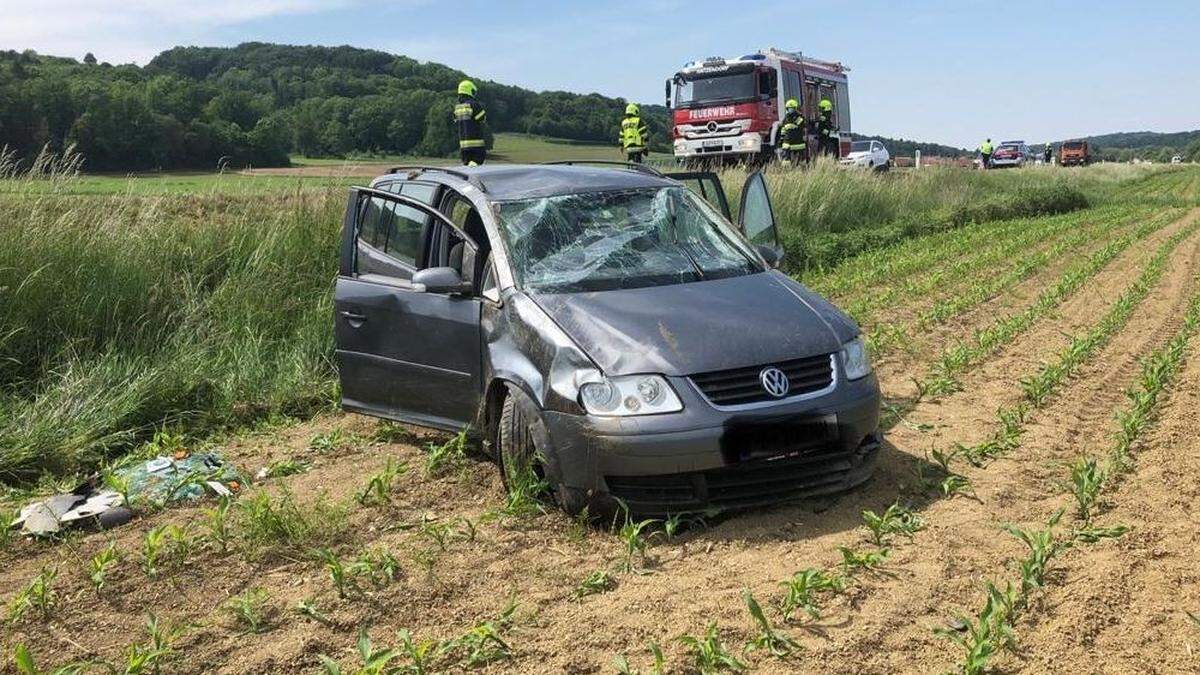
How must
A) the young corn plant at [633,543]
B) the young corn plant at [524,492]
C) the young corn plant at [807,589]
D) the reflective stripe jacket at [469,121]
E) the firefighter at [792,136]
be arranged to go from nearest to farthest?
the young corn plant at [807,589] → the young corn plant at [633,543] → the young corn plant at [524,492] → the reflective stripe jacket at [469,121] → the firefighter at [792,136]

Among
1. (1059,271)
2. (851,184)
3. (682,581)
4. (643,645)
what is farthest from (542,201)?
(851,184)

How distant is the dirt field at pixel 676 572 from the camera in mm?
3375

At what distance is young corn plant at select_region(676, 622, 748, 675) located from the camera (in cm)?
319

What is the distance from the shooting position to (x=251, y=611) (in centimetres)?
373

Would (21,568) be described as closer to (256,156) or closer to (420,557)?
(420,557)

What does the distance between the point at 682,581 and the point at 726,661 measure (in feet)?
2.46

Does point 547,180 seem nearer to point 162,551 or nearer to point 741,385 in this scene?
point 741,385

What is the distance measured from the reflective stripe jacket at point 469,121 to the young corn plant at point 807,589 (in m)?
11.2

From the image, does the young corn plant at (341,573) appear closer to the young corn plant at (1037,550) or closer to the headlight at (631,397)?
the headlight at (631,397)

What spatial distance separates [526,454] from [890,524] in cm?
163

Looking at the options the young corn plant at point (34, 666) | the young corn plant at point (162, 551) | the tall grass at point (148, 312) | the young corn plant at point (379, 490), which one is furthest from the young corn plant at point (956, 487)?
the tall grass at point (148, 312)

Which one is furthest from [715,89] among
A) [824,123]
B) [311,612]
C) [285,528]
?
[311,612]

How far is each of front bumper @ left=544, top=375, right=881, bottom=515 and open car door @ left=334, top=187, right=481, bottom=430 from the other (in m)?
1.02

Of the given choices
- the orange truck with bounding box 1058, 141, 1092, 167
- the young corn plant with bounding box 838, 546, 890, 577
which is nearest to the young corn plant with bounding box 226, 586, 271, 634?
the young corn plant with bounding box 838, 546, 890, 577
